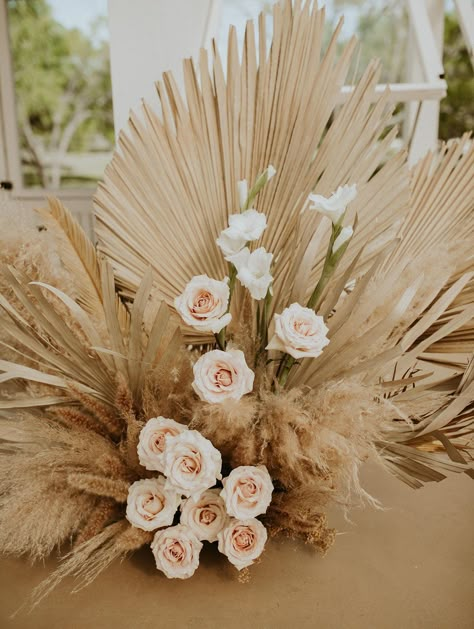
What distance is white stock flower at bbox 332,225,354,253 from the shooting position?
51 centimetres

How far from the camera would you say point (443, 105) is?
12.7 ft

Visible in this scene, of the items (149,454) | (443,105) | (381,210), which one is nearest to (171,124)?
(381,210)

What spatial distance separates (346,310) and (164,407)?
0.64 ft

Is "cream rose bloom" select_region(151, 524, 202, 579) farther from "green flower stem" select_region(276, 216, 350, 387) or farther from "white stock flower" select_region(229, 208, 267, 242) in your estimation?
"white stock flower" select_region(229, 208, 267, 242)

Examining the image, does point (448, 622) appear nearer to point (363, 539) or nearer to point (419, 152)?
point (363, 539)

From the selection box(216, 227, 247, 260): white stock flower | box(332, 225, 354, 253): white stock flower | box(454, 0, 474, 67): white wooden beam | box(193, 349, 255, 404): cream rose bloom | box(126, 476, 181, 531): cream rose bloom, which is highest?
box(454, 0, 474, 67): white wooden beam

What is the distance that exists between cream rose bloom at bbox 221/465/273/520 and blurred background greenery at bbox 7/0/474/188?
3.69m

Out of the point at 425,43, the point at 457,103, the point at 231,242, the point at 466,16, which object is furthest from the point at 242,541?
the point at 457,103

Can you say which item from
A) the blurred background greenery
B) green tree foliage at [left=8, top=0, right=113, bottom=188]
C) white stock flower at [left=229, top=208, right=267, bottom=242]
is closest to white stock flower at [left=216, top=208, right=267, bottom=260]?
white stock flower at [left=229, top=208, right=267, bottom=242]

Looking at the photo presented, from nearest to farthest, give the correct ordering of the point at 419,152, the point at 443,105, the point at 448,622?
1. the point at 448,622
2. the point at 419,152
3. the point at 443,105

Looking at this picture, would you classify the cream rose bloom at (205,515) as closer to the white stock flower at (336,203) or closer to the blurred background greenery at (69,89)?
the white stock flower at (336,203)

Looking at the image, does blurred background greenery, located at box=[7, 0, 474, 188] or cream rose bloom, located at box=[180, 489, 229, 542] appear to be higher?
blurred background greenery, located at box=[7, 0, 474, 188]

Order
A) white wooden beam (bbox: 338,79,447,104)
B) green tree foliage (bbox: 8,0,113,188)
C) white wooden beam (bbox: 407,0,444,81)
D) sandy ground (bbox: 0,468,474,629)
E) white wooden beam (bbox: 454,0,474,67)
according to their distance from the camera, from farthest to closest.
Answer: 1. green tree foliage (bbox: 8,0,113,188)
2. white wooden beam (bbox: 454,0,474,67)
3. white wooden beam (bbox: 407,0,444,81)
4. white wooden beam (bbox: 338,79,447,104)
5. sandy ground (bbox: 0,468,474,629)

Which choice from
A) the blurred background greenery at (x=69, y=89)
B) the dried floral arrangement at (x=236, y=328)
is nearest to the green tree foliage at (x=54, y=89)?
the blurred background greenery at (x=69, y=89)
